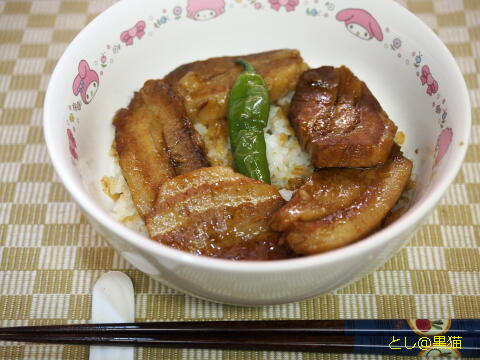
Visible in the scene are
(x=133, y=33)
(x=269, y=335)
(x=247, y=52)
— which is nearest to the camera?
(x=269, y=335)

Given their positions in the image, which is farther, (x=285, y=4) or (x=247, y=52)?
(x=247, y=52)

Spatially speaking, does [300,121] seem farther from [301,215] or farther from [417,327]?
[417,327]

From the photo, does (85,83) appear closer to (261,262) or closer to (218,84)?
(218,84)

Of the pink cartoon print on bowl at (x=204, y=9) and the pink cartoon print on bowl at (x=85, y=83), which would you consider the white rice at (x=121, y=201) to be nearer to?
the pink cartoon print on bowl at (x=85, y=83)

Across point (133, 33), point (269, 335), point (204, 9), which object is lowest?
point (269, 335)

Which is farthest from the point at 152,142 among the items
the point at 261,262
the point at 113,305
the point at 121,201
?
the point at 261,262

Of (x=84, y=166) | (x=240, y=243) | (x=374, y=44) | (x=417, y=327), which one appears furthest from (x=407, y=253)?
(x=84, y=166)

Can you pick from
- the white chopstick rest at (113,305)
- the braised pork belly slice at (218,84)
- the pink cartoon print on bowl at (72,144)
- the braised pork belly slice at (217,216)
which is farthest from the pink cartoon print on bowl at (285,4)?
the white chopstick rest at (113,305)

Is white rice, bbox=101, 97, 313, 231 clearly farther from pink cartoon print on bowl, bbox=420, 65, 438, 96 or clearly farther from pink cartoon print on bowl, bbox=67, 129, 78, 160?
pink cartoon print on bowl, bbox=420, 65, 438, 96
